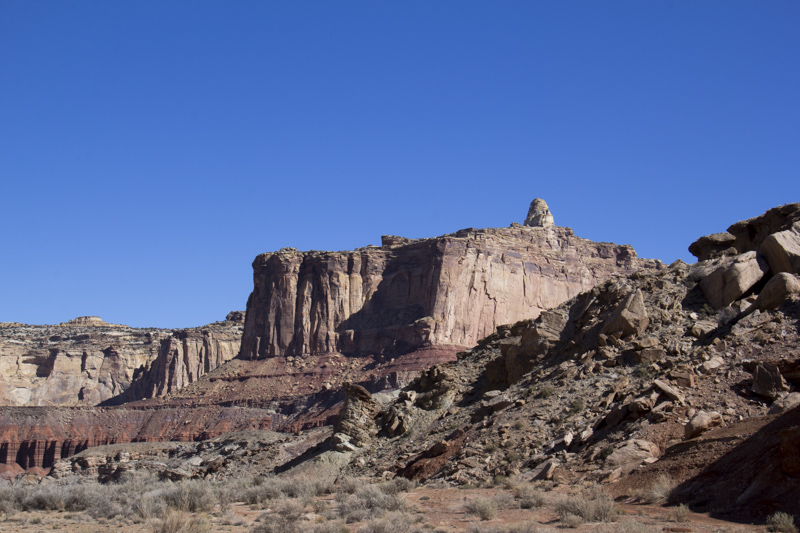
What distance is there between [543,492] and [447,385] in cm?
1557

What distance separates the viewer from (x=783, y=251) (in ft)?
88.7

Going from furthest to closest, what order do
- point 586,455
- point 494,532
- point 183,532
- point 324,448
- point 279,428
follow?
point 279,428
point 324,448
point 586,455
point 183,532
point 494,532

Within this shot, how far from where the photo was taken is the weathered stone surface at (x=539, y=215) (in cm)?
13275

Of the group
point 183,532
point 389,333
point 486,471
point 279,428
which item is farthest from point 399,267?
point 183,532

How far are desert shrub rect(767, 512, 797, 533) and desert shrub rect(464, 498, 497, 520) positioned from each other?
5115 millimetres

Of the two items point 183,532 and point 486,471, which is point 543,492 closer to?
point 486,471

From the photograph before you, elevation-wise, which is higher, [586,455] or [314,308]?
[314,308]

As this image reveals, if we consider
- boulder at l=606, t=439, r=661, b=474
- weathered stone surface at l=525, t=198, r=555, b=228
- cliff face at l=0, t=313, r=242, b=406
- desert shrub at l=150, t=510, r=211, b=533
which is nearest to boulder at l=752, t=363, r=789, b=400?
boulder at l=606, t=439, r=661, b=474

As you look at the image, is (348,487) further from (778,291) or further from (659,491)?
(778,291)

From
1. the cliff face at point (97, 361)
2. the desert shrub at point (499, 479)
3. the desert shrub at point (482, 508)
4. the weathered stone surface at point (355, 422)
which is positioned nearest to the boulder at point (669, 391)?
the desert shrub at point (499, 479)

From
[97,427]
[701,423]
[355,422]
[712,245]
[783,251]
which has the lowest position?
[701,423]

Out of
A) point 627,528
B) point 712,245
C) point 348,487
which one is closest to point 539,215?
point 712,245

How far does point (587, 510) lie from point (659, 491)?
2.01m

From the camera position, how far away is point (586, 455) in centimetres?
2145
